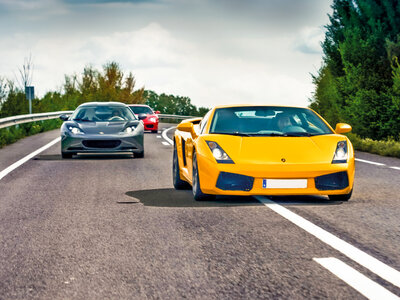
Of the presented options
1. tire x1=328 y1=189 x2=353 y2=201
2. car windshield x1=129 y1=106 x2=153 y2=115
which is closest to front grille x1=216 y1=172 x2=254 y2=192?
tire x1=328 y1=189 x2=353 y2=201

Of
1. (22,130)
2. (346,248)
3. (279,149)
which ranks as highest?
(279,149)

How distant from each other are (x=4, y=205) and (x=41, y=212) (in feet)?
2.61

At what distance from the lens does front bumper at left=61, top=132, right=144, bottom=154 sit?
14.2 metres

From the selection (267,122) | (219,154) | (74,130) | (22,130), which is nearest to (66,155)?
(74,130)

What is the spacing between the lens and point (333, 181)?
7.55m

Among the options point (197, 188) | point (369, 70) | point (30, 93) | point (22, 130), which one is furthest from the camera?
point (30, 93)

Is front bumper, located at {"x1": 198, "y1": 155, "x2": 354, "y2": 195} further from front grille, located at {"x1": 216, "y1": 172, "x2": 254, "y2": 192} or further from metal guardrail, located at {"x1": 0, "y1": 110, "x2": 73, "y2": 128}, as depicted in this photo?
metal guardrail, located at {"x1": 0, "y1": 110, "x2": 73, "y2": 128}

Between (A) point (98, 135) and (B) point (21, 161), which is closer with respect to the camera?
(B) point (21, 161)

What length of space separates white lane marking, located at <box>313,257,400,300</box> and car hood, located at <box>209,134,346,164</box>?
2658mm

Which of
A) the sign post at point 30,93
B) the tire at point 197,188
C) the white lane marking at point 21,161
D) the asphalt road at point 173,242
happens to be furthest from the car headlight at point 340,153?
the sign post at point 30,93

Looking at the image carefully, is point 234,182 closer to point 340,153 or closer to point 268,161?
point 268,161

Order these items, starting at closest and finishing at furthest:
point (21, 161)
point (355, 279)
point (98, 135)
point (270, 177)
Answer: point (355, 279), point (270, 177), point (21, 161), point (98, 135)

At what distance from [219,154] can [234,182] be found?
418 millimetres

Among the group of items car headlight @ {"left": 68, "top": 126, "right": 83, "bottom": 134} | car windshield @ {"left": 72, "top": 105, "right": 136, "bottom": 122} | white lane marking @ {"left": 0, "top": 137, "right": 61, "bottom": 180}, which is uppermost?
car windshield @ {"left": 72, "top": 105, "right": 136, "bottom": 122}
